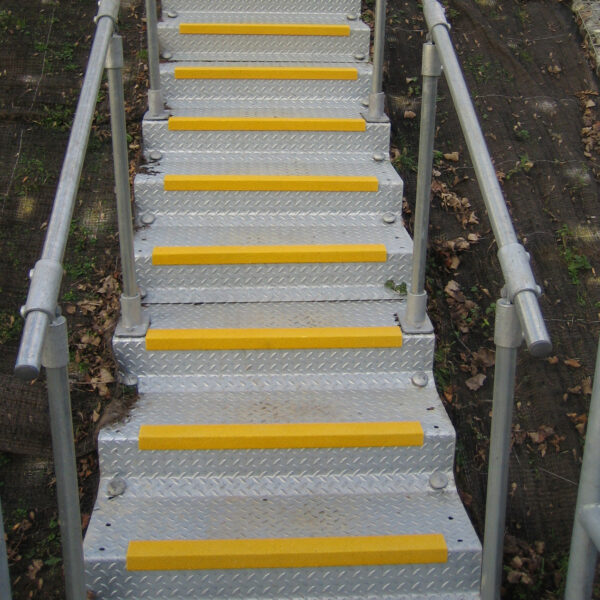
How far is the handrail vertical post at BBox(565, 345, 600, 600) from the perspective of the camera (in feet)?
5.89

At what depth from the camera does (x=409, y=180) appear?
14.4 feet

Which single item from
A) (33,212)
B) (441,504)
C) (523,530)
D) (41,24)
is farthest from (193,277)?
(41,24)

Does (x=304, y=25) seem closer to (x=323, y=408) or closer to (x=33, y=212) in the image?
(x=33, y=212)

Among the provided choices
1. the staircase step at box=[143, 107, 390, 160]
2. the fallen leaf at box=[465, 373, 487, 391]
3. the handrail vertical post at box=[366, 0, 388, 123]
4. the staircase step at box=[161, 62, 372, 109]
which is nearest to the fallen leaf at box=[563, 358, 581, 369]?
the fallen leaf at box=[465, 373, 487, 391]

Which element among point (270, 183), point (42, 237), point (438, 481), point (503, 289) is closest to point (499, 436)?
point (503, 289)

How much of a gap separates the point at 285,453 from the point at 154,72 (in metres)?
2.13

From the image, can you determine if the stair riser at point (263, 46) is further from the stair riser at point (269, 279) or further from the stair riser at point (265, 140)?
the stair riser at point (269, 279)

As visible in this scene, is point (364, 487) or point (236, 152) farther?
point (236, 152)

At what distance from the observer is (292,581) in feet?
8.95

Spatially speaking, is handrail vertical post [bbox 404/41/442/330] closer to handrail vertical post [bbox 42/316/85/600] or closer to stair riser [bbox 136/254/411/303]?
stair riser [bbox 136/254/411/303]

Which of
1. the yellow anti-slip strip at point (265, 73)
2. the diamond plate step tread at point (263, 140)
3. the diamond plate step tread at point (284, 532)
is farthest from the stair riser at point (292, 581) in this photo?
the yellow anti-slip strip at point (265, 73)

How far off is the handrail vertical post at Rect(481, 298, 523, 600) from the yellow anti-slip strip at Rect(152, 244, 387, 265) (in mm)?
1367

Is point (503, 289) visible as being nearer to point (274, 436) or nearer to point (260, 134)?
point (274, 436)

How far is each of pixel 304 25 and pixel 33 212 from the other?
1.82 m
